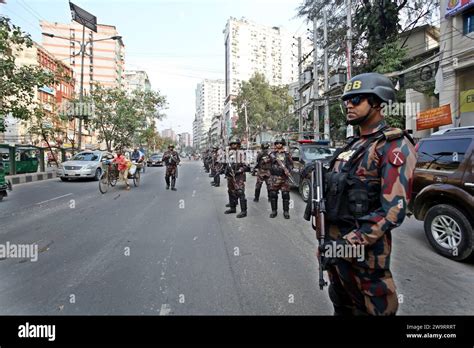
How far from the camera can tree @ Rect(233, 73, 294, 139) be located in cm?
3903

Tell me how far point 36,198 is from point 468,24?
17500mm

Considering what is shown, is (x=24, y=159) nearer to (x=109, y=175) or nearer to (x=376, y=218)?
(x=109, y=175)

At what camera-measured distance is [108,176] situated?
1024cm

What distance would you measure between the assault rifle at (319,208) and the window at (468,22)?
553 inches

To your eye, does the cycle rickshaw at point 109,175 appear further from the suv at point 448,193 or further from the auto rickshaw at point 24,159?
the suv at point 448,193

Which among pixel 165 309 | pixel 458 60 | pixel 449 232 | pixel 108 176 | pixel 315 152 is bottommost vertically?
pixel 165 309

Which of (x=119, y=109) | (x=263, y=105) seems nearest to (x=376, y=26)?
(x=119, y=109)

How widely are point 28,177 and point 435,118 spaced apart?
775 inches

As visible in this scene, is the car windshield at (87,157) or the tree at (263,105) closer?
the car windshield at (87,157)

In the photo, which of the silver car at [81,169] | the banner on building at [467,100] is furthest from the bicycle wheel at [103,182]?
the banner on building at [467,100]

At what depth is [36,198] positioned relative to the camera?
8.55 m

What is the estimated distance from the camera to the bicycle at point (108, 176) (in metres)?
9.56
